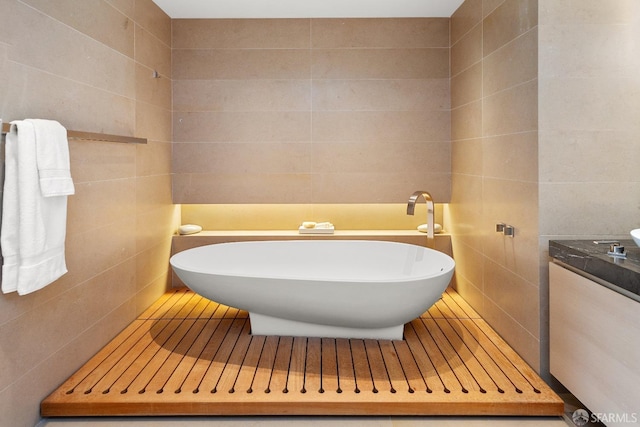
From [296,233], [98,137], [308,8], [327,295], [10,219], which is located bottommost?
[327,295]

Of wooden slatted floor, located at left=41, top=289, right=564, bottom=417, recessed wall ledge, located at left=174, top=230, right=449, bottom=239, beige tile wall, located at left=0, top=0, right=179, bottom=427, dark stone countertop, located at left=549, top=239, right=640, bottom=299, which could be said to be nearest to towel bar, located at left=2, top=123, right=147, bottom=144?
beige tile wall, located at left=0, top=0, right=179, bottom=427

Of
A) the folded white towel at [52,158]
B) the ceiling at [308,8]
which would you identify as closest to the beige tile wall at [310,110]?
the ceiling at [308,8]

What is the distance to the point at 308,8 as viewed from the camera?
4.24 m

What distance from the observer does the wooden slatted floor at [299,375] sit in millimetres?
2463

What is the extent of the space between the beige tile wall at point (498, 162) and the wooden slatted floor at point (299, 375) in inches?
13.3

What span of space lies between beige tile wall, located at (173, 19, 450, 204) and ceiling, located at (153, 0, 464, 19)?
9cm

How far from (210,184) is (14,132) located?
2.55m

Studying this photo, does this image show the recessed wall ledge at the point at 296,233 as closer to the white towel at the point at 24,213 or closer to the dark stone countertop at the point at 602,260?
the dark stone countertop at the point at 602,260

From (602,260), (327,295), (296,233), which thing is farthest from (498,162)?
(296,233)

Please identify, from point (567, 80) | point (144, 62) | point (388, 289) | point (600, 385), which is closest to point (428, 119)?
point (567, 80)

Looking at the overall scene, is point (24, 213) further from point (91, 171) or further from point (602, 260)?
point (602, 260)

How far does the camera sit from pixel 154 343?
326 centimetres

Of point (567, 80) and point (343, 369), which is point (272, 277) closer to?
point (343, 369)

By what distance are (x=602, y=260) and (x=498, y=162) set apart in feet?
4.35
